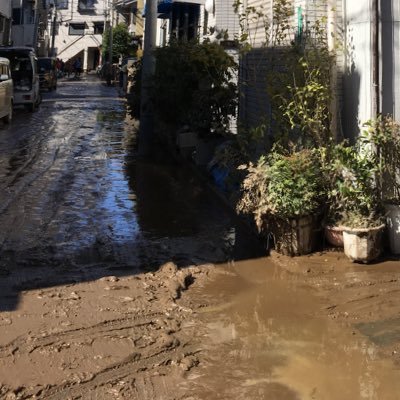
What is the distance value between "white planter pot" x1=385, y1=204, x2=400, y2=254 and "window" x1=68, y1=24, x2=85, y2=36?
77.3 meters

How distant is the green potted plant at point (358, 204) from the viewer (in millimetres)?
6520

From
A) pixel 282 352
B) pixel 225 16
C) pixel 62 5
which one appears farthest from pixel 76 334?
pixel 62 5

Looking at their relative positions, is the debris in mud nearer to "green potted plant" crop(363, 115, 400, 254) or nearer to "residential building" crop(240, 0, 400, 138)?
"green potted plant" crop(363, 115, 400, 254)

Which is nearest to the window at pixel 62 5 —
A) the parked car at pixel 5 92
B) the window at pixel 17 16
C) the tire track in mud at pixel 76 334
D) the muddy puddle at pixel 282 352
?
the window at pixel 17 16

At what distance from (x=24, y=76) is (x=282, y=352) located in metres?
23.6

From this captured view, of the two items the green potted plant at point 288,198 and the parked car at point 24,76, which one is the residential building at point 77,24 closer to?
the parked car at point 24,76

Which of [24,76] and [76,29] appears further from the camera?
[76,29]

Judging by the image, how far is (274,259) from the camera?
6.88 metres

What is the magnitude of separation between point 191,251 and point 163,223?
1361 mm

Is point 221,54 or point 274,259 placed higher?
point 221,54

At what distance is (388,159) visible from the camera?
264 inches

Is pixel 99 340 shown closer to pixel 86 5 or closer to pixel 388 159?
pixel 388 159

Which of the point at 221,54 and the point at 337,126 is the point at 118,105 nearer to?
the point at 221,54

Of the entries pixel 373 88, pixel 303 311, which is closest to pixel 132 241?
pixel 303 311
